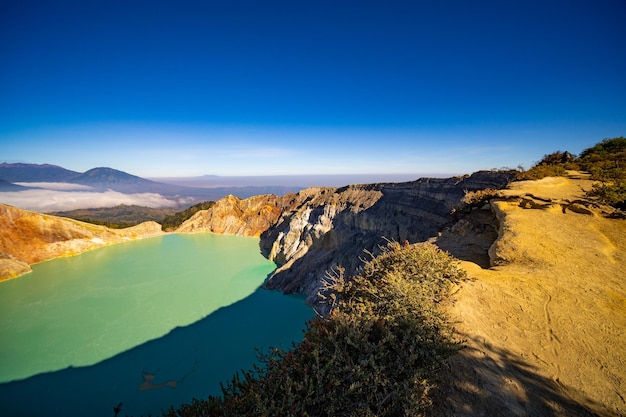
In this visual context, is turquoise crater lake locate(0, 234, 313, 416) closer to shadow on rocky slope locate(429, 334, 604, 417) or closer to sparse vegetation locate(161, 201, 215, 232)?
shadow on rocky slope locate(429, 334, 604, 417)

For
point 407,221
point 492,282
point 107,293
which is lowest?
point 107,293

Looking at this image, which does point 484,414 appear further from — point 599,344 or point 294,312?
point 294,312

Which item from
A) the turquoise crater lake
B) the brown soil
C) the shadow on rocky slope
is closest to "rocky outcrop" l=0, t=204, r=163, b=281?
the turquoise crater lake

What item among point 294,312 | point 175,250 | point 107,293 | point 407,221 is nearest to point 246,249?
point 175,250

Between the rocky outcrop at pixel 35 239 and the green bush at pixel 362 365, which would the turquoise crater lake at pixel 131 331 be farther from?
the green bush at pixel 362 365

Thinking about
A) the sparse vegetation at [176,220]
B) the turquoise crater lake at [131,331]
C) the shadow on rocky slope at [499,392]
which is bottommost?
the turquoise crater lake at [131,331]

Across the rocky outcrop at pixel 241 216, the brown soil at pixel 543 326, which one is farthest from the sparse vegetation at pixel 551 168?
the rocky outcrop at pixel 241 216
